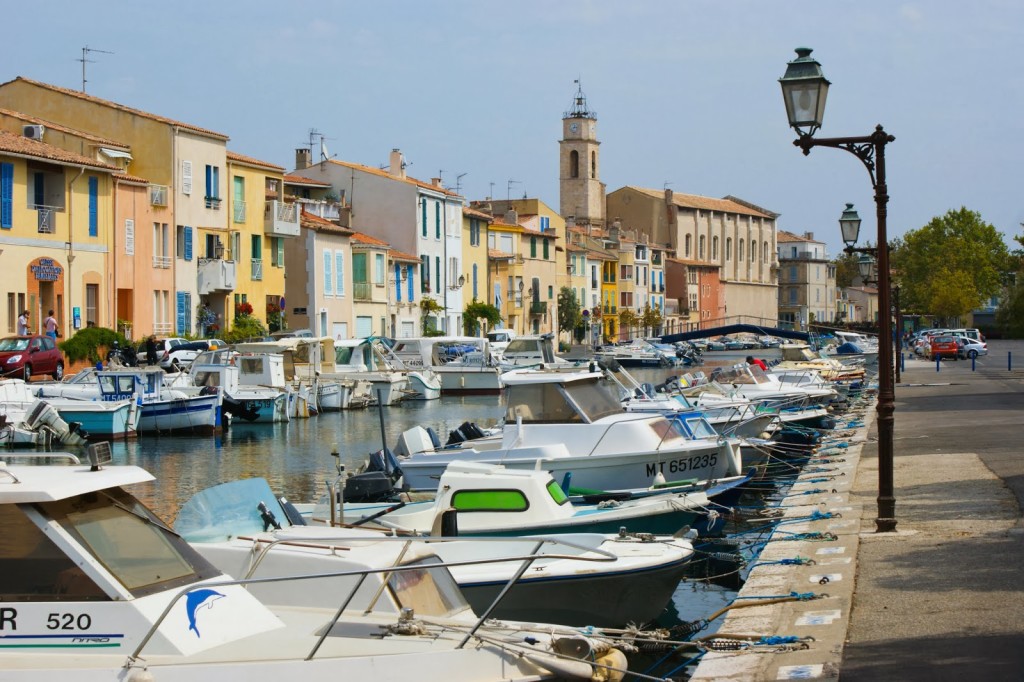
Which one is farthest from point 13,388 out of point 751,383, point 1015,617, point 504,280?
point 504,280

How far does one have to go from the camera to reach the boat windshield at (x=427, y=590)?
9.68 m

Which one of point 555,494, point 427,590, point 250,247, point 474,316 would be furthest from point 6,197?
point 474,316

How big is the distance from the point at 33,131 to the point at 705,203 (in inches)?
4511

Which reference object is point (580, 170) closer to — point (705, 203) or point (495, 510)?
point (705, 203)

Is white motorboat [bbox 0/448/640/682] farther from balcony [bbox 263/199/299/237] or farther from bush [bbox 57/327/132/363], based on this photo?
balcony [bbox 263/199/299/237]

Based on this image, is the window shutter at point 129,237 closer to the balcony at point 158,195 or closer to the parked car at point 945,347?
the balcony at point 158,195

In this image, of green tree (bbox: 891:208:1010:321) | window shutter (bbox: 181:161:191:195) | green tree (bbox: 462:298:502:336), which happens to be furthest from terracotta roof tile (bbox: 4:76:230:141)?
green tree (bbox: 891:208:1010:321)

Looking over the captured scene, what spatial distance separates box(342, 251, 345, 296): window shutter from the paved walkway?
43.8 m

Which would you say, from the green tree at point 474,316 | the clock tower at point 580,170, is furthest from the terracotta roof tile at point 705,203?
the green tree at point 474,316

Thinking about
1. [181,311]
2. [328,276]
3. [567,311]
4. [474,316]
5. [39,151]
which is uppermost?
[39,151]

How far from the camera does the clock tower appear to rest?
142375 mm

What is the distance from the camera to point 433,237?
77500mm

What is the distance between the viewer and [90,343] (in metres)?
45.5

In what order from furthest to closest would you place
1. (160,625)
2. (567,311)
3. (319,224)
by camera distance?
(567,311)
(319,224)
(160,625)
